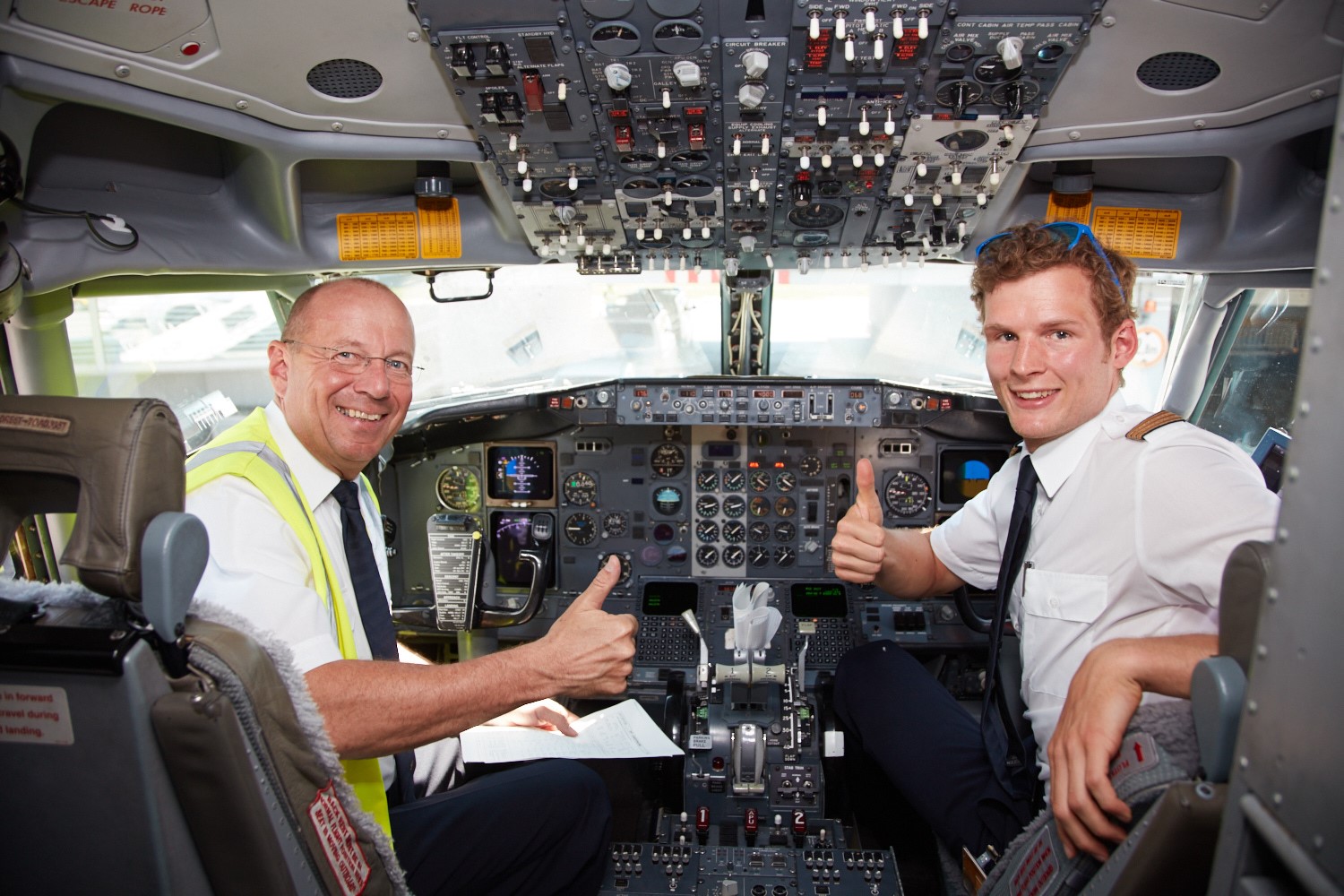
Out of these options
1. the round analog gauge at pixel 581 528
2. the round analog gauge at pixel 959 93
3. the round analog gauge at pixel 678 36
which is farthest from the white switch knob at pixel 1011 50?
the round analog gauge at pixel 581 528

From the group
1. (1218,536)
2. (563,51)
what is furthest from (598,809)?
(563,51)

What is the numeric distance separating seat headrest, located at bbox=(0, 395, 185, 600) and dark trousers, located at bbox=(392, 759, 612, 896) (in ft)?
3.78

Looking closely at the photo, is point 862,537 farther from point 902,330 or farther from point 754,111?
point 902,330

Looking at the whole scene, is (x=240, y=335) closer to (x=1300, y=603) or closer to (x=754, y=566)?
(x=754, y=566)

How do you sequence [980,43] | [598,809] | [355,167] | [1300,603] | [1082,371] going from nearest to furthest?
[1300,603] → [1082,371] → [980,43] → [598,809] → [355,167]

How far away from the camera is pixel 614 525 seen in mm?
4051

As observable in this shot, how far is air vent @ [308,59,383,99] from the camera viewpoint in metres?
2.00

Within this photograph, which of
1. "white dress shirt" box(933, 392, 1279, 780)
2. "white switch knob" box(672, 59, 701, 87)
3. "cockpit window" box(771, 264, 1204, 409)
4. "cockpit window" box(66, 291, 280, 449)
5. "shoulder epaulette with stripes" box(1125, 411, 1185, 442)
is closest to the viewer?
"white dress shirt" box(933, 392, 1279, 780)

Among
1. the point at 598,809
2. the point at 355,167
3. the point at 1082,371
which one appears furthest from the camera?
the point at 355,167

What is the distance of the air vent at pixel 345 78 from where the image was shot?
6.56 feet

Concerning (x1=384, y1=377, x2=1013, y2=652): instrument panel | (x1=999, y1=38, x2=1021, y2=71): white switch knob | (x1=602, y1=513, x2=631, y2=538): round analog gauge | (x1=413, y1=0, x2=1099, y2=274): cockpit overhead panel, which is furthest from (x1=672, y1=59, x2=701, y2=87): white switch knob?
(x1=602, y1=513, x2=631, y2=538): round analog gauge

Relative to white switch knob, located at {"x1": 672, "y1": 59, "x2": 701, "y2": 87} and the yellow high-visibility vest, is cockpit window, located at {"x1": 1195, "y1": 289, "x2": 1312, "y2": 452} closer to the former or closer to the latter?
white switch knob, located at {"x1": 672, "y1": 59, "x2": 701, "y2": 87}

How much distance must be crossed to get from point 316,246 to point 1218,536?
9.68 ft

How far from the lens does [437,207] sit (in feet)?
9.68
